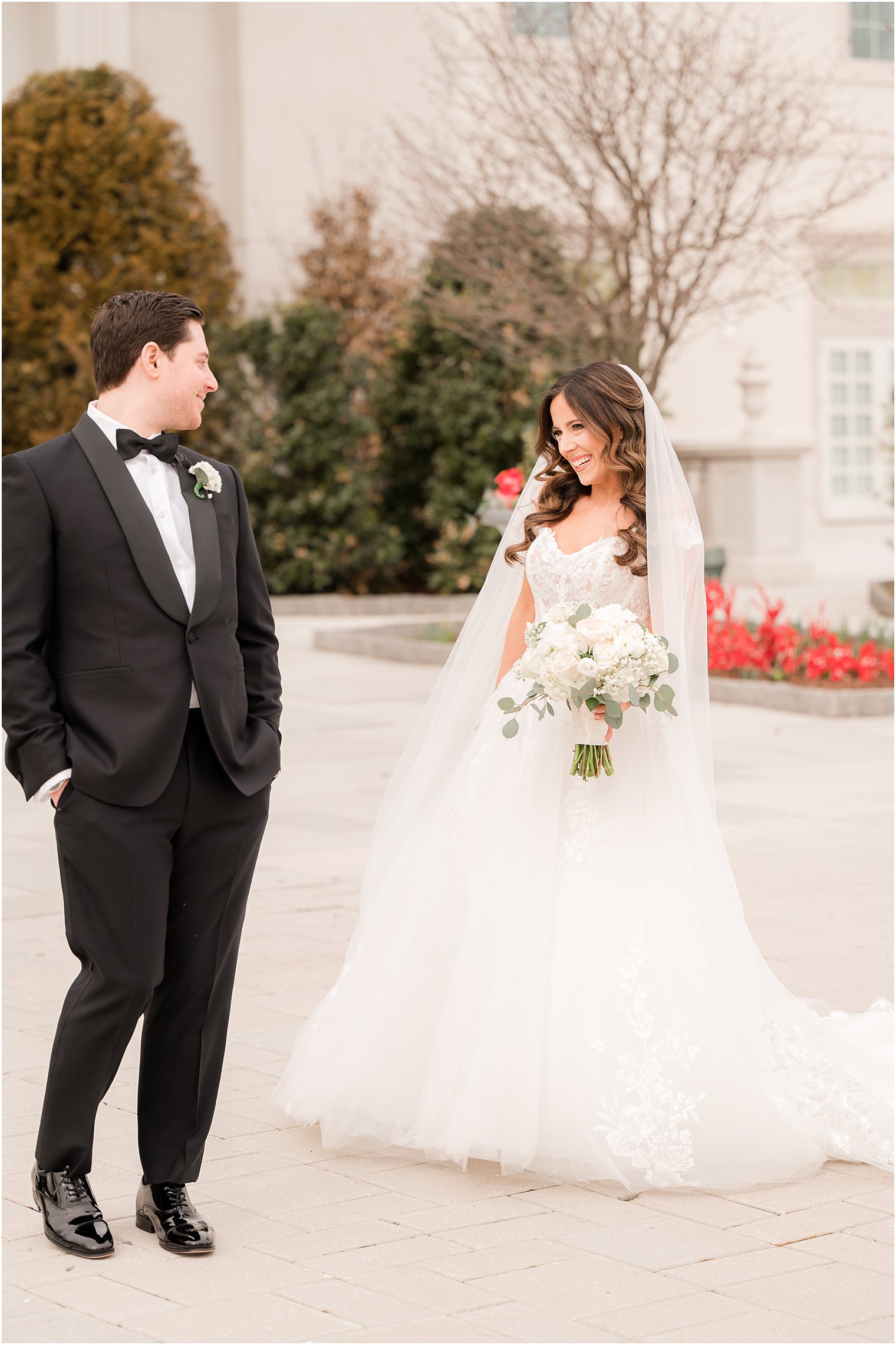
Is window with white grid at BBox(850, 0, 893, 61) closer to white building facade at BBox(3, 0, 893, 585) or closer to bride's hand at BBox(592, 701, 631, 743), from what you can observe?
white building facade at BBox(3, 0, 893, 585)

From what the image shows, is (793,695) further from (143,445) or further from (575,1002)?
(143,445)

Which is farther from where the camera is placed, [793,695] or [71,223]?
[71,223]

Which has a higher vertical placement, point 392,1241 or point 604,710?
point 604,710

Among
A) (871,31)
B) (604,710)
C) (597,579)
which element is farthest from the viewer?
(871,31)

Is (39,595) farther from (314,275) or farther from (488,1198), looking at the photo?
(314,275)

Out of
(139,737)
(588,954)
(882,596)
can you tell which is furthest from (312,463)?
(139,737)

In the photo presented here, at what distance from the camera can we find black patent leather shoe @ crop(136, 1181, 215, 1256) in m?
3.88

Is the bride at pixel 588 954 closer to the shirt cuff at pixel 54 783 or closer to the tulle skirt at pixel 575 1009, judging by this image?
the tulle skirt at pixel 575 1009

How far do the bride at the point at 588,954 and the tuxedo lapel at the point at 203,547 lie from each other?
1205 millimetres

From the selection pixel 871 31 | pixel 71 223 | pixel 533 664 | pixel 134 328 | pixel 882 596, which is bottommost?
pixel 882 596

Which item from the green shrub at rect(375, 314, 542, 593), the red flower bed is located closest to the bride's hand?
the red flower bed

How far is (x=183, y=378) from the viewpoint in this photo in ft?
12.7

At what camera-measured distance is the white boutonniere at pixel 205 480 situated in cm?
392

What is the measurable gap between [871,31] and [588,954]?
81.0ft
